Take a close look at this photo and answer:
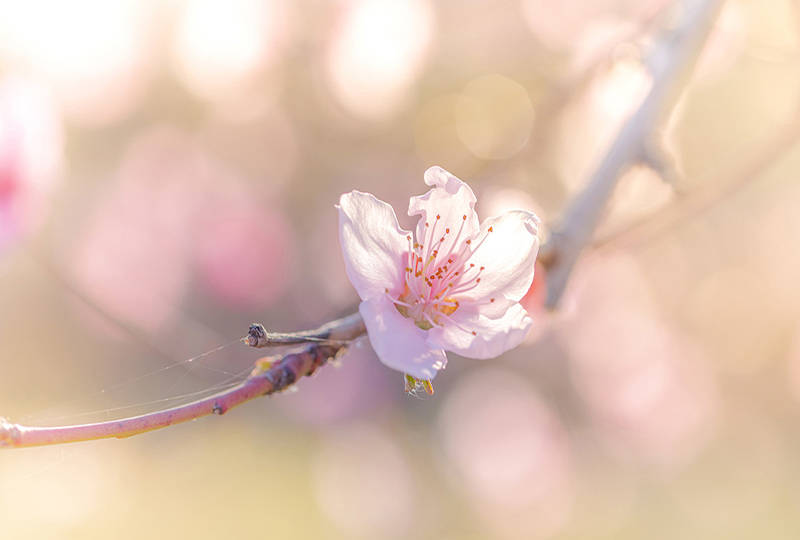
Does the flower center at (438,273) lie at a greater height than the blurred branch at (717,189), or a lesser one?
greater

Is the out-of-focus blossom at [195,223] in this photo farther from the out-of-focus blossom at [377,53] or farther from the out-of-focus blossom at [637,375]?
the out-of-focus blossom at [637,375]

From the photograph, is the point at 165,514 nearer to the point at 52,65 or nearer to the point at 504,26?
the point at 52,65

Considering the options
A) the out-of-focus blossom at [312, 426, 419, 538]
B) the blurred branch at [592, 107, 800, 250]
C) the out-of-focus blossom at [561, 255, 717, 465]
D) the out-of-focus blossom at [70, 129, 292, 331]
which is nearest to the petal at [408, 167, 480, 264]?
the blurred branch at [592, 107, 800, 250]

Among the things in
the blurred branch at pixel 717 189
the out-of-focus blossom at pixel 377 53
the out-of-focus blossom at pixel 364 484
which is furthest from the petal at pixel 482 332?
the out-of-focus blossom at pixel 377 53

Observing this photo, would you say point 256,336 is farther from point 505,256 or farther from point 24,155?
point 24,155

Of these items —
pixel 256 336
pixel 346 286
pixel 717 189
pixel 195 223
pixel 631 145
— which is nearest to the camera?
pixel 256 336

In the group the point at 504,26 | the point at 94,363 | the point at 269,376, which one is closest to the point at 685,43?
the point at 269,376

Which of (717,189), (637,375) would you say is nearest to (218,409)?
(717,189)

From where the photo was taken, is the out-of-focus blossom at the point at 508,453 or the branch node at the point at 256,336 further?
the out-of-focus blossom at the point at 508,453
